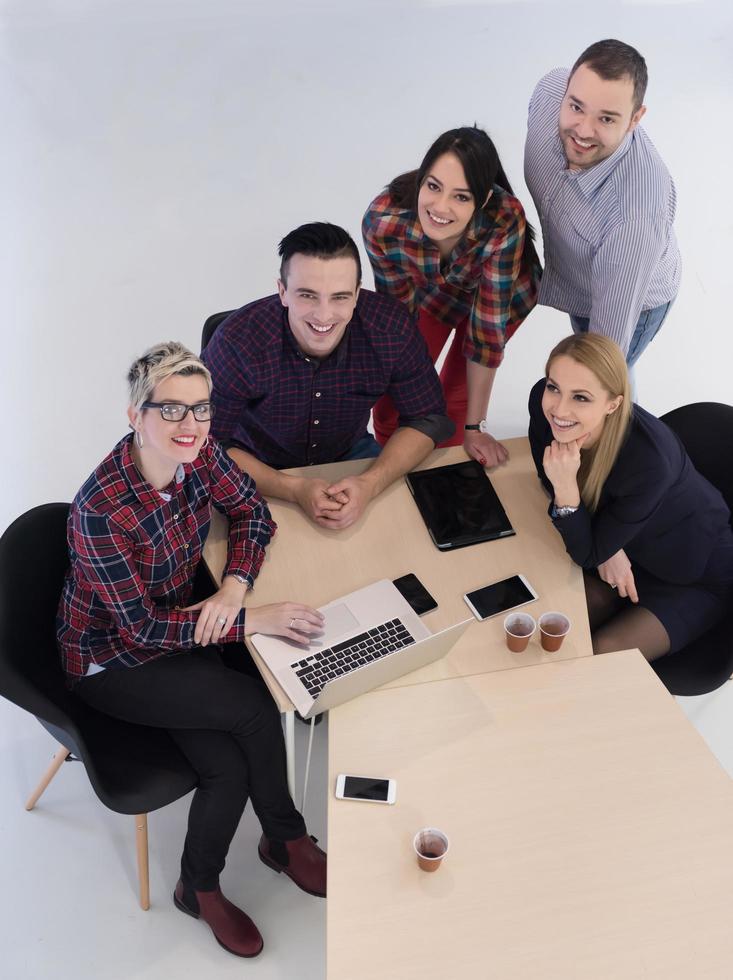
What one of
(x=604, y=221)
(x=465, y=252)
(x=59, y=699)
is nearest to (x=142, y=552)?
(x=59, y=699)

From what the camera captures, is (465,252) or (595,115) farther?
(465,252)

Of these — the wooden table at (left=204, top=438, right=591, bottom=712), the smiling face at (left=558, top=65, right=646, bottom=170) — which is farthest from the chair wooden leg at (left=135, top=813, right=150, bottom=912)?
the smiling face at (left=558, top=65, right=646, bottom=170)

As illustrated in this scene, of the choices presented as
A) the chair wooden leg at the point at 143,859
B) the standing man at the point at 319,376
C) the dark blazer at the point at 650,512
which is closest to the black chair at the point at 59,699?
the chair wooden leg at the point at 143,859

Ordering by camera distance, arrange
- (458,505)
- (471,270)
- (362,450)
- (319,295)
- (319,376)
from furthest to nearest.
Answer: (362,450) → (471,270) → (319,376) → (458,505) → (319,295)

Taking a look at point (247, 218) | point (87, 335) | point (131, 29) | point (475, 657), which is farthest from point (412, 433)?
point (131, 29)

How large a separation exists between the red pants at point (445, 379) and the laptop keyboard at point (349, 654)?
1.00m

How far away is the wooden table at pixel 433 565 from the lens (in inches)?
85.7

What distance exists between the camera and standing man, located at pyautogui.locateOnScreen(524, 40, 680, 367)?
239cm

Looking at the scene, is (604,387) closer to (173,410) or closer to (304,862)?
(173,410)

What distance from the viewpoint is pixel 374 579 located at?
7.59ft

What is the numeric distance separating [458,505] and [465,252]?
745mm

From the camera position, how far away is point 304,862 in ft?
8.03

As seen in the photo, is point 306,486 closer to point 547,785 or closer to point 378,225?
point 378,225

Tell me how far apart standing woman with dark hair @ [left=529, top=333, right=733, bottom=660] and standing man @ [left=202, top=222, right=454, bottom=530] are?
38 cm
